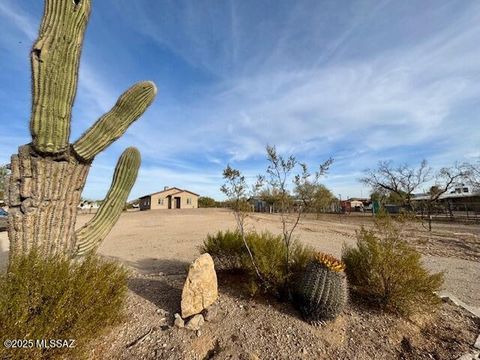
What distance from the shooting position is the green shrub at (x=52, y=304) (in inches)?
82.0

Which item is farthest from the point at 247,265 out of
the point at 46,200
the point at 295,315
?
the point at 46,200

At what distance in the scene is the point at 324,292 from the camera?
3240 millimetres

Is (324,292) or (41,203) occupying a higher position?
(41,203)

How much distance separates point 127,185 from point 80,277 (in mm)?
2151

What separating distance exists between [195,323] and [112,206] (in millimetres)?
2350

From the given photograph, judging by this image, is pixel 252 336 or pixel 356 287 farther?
pixel 356 287

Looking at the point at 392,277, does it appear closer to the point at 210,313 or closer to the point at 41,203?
the point at 210,313

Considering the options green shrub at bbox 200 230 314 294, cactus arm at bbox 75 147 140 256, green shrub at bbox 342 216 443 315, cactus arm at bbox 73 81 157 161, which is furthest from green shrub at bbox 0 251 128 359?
green shrub at bbox 342 216 443 315

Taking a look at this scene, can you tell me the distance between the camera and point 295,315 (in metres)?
3.43

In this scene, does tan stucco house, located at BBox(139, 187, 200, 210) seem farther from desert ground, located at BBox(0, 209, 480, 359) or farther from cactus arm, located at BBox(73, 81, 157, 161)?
cactus arm, located at BBox(73, 81, 157, 161)

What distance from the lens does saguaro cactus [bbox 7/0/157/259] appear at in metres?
3.29

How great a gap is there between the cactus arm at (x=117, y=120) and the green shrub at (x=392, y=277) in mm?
4183

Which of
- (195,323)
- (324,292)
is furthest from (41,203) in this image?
(324,292)

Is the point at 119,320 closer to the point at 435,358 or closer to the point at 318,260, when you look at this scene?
the point at 318,260
